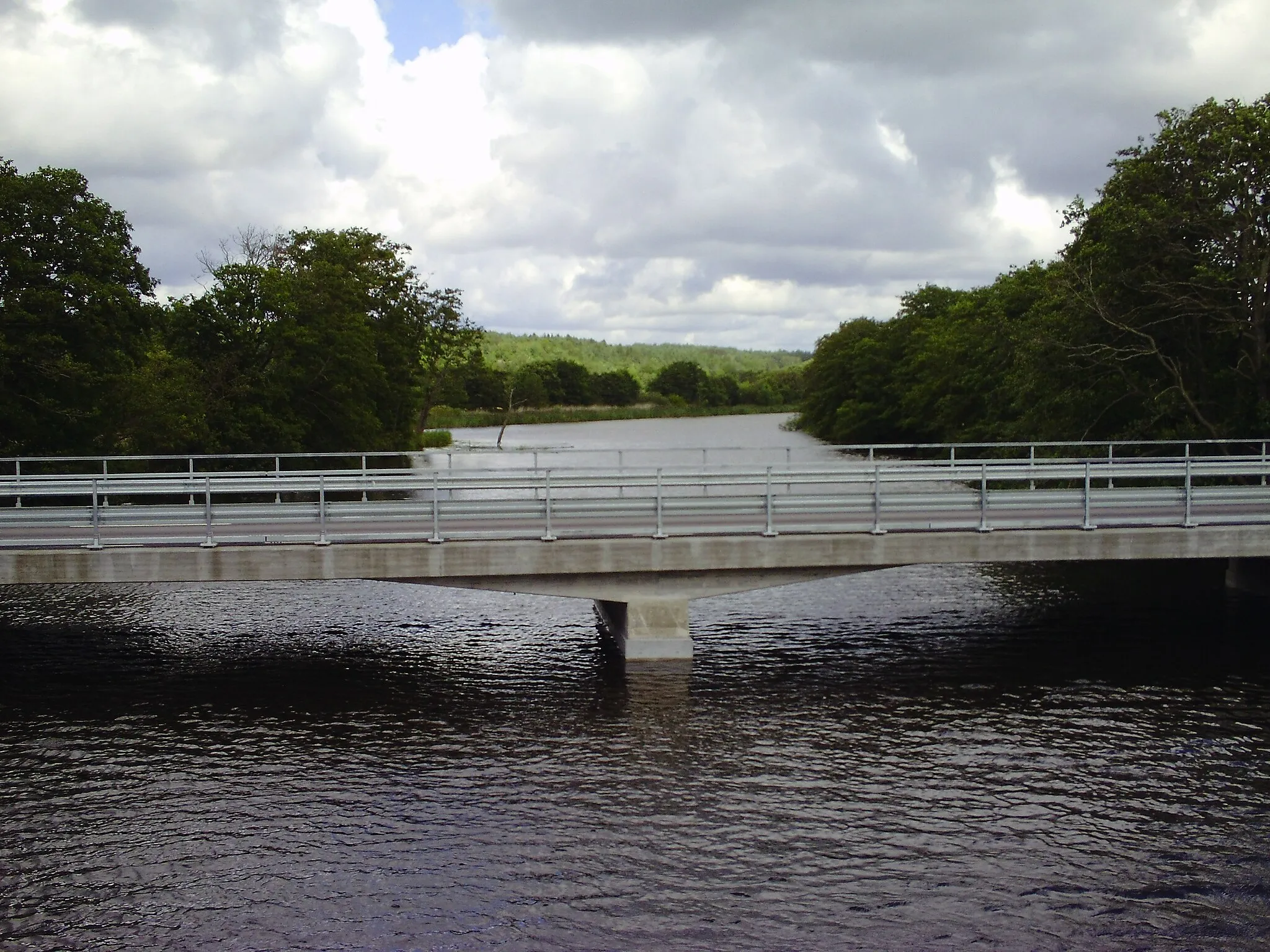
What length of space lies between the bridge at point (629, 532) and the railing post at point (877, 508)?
0.04m

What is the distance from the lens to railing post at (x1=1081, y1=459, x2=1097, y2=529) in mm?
20266

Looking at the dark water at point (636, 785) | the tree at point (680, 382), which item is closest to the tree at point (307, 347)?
the dark water at point (636, 785)

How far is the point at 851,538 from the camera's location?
19891 mm

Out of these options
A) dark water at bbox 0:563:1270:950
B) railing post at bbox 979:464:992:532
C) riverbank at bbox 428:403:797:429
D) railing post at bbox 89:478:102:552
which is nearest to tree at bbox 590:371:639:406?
riverbank at bbox 428:403:797:429

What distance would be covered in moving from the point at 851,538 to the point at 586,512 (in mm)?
5040

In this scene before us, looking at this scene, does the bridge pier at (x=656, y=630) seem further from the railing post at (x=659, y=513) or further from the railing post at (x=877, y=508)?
the railing post at (x=877, y=508)

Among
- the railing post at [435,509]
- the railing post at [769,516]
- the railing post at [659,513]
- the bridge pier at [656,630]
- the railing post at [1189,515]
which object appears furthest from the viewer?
the railing post at [1189,515]

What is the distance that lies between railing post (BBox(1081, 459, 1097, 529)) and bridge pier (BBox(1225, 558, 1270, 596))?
8.09 metres

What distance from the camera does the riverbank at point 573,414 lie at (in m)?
122

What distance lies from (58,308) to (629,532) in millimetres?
21703

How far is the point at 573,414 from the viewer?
14025 cm

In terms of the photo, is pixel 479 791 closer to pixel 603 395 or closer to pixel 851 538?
pixel 851 538

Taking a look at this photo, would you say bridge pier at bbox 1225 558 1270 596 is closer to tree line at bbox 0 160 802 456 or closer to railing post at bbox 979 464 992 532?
railing post at bbox 979 464 992 532

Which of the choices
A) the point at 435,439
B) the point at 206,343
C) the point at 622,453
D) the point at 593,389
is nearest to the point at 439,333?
the point at 435,439
